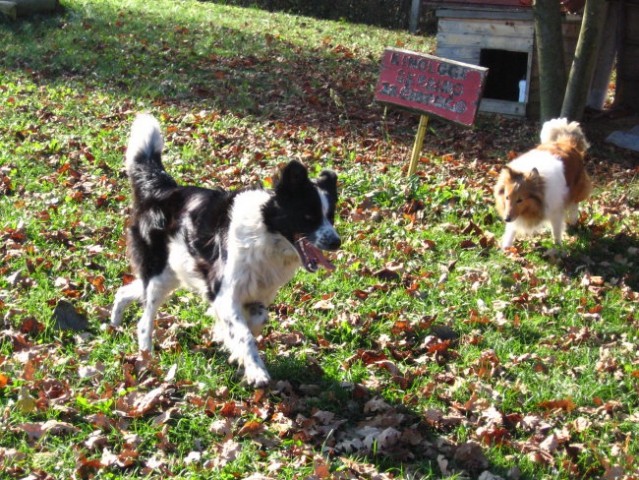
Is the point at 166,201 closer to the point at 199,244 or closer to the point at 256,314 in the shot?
the point at 199,244

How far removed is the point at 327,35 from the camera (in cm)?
1700

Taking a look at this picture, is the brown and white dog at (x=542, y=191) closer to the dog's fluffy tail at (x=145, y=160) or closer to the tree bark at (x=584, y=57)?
the tree bark at (x=584, y=57)

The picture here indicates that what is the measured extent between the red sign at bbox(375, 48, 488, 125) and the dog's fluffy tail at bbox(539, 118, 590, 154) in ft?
3.92

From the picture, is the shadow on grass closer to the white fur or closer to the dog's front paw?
the dog's front paw

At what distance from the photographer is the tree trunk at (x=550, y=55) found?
9.68 m

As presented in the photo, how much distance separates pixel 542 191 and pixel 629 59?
6.60 m

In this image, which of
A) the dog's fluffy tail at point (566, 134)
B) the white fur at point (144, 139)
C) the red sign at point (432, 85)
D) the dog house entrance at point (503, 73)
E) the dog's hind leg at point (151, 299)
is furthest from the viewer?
the dog house entrance at point (503, 73)

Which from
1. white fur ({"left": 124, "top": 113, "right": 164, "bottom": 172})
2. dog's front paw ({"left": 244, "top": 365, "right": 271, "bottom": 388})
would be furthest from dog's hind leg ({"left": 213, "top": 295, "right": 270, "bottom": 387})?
white fur ({"left": 124, "top": 113, "right": 164, "bottom": 172})

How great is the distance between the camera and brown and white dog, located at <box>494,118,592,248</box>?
721 cm

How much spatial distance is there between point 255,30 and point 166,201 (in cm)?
1236

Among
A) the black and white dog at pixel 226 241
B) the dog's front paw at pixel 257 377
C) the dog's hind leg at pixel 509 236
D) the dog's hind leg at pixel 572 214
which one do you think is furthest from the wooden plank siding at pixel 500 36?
the dog's front paw at pixel 257 377

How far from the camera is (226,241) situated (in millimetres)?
4891

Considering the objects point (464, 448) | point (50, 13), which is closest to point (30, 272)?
point (464, 448)

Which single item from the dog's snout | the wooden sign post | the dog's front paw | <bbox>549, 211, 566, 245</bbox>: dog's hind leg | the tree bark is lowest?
the dog's front paw
